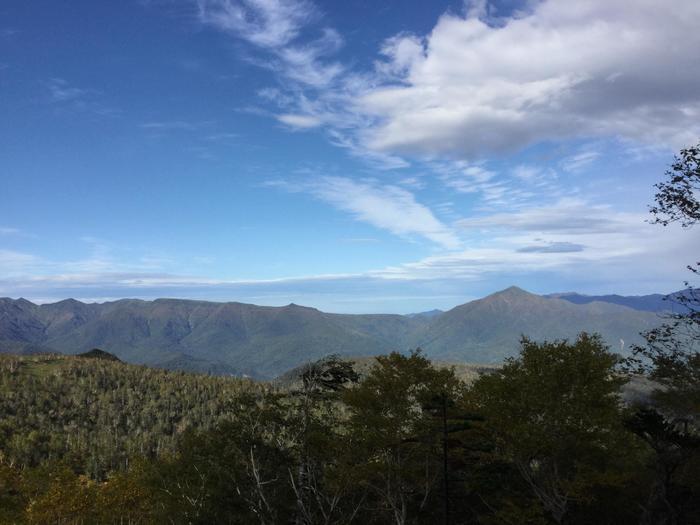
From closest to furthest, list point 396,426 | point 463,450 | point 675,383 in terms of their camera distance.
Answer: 1. point 675,383
2. point 396,426
3. point 463,450

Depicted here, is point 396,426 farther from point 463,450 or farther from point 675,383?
point 675,383

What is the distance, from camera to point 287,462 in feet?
138

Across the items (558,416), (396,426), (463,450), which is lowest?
(463,450)

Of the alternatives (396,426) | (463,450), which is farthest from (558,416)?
(396,426)

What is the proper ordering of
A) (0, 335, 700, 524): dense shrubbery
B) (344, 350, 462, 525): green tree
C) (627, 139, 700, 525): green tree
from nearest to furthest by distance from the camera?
(627, 139, 700, 525): green tree
(0, 335, 700, 524): dense shrubbery
(344, 350, 462, 525): green tree

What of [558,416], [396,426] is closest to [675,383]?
[558,416]

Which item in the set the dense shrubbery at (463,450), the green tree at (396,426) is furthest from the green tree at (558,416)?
the green tree at (396,426)

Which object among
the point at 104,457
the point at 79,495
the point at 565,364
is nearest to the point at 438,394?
the point at 565,364

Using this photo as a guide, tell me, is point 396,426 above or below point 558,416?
below

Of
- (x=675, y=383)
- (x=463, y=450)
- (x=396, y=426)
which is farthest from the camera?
(x=463, y=450)

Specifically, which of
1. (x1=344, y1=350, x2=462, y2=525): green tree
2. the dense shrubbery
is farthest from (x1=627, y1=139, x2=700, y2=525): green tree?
(x1=344, y1=350, x2=462, y2=525): green tree

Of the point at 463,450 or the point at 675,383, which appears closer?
the point at 675,383

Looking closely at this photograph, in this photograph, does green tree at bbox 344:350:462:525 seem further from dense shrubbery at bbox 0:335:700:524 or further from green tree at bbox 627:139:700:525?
green tree at bbox 627:139:700:525

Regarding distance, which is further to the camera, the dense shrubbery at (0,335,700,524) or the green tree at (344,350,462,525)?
the green tree at (344,350,462,525)
